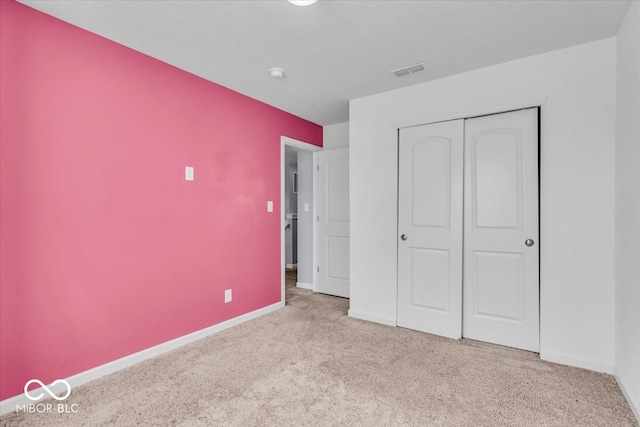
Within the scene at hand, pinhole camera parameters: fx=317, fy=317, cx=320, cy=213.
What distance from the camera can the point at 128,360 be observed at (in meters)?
2.42

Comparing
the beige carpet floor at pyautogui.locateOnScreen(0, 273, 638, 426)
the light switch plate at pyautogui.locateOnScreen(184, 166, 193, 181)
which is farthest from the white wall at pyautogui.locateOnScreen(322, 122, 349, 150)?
the beige carpet floor at pyautogui.locateOnScreen(0, 273, 638, 426)

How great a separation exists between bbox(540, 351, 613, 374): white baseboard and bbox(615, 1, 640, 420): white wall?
86 mm

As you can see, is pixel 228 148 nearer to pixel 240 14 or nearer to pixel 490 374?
pixel 240 14

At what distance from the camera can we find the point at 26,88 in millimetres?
1954

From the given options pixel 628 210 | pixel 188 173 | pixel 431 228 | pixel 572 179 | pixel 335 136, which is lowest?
pixel 431 228

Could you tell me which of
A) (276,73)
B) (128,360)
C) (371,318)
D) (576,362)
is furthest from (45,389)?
(576,362)

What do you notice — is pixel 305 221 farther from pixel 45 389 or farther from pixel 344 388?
pixel 45 389

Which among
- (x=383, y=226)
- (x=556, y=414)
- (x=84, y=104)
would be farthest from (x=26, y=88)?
(x=556, y=414)

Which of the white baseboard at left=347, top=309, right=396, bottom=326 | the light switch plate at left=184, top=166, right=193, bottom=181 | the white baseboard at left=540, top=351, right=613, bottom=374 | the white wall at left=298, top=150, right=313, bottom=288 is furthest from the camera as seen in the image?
the white wall at left=298, top=150, right=313, bottom=288

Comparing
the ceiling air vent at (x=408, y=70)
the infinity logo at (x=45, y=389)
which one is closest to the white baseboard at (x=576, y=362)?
the ceiling air vent at (x=408, y=70)

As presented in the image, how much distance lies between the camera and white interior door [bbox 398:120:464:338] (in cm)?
296

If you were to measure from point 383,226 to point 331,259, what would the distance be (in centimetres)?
135

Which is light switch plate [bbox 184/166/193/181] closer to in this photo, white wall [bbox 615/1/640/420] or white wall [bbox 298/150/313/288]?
white wall [bbox 298/150/313/288]

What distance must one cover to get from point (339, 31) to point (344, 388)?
8.01 feet
